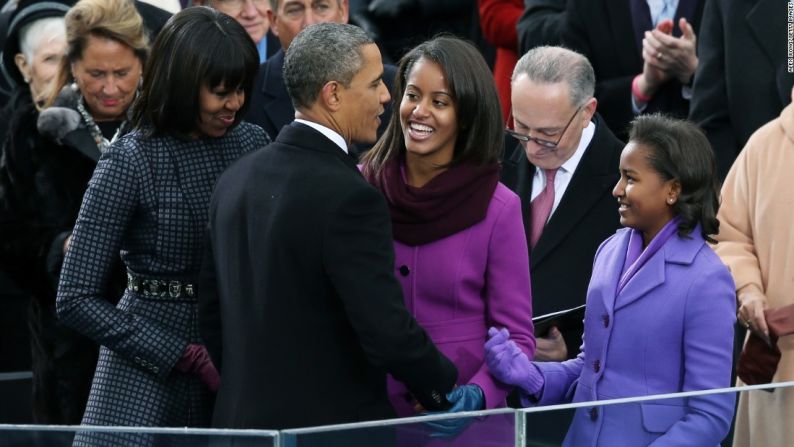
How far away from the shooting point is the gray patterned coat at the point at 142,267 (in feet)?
12.9

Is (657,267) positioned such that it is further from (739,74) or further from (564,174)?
(739,74)

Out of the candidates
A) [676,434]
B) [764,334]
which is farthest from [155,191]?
[764,334]

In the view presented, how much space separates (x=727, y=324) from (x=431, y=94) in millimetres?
928

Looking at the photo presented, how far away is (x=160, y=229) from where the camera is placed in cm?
397

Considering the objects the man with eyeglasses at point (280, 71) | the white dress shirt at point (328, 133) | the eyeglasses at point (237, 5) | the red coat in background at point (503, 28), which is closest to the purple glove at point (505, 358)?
the white dress shirt at point (328, 133)

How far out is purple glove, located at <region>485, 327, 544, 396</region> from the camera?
3.87 m

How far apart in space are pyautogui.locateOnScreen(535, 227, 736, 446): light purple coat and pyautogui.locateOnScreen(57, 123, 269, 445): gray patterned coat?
947 mm

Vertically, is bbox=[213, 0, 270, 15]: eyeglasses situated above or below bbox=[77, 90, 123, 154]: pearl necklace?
above

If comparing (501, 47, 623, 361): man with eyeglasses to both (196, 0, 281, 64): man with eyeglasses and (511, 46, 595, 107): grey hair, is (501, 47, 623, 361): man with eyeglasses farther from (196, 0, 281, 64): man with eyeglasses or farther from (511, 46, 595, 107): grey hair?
(196, 0, 281, 64): man with eyeglasses

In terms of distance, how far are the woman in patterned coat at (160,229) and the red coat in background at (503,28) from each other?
284 centimetres

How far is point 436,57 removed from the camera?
396 centimetres

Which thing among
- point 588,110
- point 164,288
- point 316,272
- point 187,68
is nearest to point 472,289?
point 316,272

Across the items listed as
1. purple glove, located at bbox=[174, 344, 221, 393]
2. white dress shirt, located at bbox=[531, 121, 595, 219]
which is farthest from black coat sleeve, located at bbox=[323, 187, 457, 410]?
white dress shirt, located at bbox=[531, 121, 595, 219]

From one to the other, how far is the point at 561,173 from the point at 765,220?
66cm
